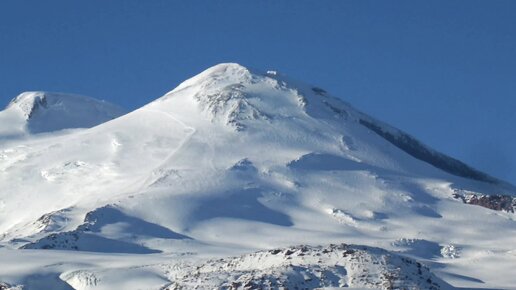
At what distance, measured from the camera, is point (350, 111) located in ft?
465

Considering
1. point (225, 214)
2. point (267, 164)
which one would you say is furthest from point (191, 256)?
point (267, 164)

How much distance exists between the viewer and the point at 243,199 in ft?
351

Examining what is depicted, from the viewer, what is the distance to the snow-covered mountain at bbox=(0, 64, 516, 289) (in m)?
62.9

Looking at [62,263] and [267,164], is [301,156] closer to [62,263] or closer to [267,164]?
[267,164]

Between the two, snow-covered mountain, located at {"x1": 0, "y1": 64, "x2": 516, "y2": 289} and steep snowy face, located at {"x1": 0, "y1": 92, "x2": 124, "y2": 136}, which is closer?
snow-covered mountain, located at {"x1": 0, "y1": 64, "x2": 516, "y2": 289}

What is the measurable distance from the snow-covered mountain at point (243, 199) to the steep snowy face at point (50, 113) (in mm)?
5752

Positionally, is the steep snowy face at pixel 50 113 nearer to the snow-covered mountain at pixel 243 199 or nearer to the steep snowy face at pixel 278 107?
the snow-covered mountain at pixel 243 199

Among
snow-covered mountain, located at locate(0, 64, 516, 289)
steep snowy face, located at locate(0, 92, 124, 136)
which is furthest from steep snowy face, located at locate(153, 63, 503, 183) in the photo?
steep snowy face, located at locate(0, 92, 124, 136)

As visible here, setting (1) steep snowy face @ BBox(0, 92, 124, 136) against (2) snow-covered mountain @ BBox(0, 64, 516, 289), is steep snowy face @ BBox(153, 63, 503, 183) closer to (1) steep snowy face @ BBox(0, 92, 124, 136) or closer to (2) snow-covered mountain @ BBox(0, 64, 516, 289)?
(2) snow-covered mountain @ BBox(0, 64, 516, 289)

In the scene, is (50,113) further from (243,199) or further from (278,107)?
(243,199)

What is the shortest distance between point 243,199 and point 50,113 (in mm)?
59511

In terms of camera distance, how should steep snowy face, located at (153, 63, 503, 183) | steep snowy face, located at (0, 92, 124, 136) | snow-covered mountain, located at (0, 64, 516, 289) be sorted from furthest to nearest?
steep snowy face, located at (0, 92, 124, 136) < steep snowy face, located at (153, 63, 503, 183) < snow-covered mountain, located at (0, 64, 516, 289)

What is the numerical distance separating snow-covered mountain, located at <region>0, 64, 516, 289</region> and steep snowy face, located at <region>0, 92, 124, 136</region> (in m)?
5.75

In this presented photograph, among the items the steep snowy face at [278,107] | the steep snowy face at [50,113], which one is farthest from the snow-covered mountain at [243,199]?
the steep snowy face at [50,113]
